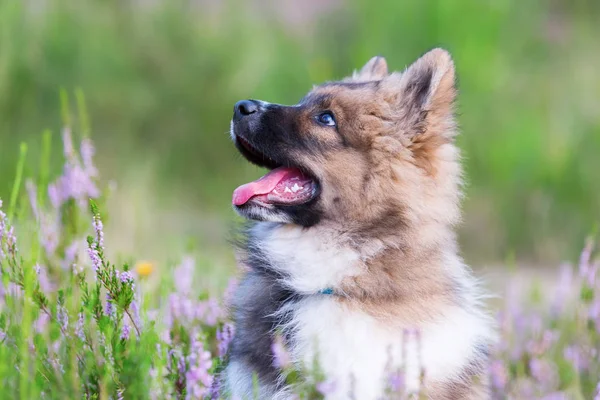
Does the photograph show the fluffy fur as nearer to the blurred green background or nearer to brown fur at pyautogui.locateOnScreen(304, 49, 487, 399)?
brown fur at pyautogui.locateOnScreen(304, 49, 487, 399)

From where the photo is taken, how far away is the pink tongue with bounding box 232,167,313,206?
11.2ft

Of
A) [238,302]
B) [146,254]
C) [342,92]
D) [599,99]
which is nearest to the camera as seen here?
[238,302]

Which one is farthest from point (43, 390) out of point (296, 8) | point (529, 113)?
point (296, 8)

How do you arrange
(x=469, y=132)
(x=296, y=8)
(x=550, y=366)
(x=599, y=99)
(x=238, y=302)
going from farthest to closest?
(x=296, y=8) → (x=599, y=99) → (x=469, y=132) → (x=550, y=366) → (x=238, y=302)

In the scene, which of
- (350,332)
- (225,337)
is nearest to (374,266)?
(350,332)

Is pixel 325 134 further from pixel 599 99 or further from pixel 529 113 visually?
pixel 599 99

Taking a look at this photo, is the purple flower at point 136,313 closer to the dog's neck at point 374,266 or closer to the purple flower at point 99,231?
the purple flower at point 99,231

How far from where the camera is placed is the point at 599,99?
8.55m

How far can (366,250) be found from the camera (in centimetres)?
329

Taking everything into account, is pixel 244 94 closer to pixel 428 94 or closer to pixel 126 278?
pixel 428 94

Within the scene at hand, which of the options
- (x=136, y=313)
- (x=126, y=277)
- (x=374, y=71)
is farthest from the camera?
(x=374, y=71)

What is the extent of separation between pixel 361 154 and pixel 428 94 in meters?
0.38

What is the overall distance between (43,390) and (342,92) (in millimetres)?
1829

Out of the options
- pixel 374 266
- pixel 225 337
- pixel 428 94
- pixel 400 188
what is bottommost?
pixel 225 337
